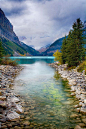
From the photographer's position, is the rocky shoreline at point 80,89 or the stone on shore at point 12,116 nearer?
the stone on shore at point 12,116

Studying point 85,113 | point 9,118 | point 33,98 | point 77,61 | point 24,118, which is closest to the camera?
point 9,118

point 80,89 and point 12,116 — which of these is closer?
point 12,116

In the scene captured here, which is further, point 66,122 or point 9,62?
point 9,62

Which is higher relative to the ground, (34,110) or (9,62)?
(9,62)

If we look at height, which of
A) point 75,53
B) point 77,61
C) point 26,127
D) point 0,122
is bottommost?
point 26,127

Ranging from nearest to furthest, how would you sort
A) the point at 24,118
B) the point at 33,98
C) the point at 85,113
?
the point at 24,118
the point at 85,113
the point at 33,98

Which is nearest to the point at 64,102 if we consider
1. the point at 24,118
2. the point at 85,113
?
the point at 85,113

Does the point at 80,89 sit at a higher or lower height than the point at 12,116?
higher

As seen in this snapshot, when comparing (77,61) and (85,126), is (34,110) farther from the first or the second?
(77,61)

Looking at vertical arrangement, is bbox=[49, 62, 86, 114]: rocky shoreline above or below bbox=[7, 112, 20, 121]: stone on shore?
above

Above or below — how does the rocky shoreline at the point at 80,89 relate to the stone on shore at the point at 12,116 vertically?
above

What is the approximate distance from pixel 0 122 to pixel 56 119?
340 cm

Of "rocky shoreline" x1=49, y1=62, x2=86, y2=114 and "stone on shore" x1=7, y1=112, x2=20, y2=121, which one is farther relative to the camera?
"rocky shoreline" x1=49, y1=62, x2=86, y2=114

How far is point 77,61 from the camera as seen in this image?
25.0 m
